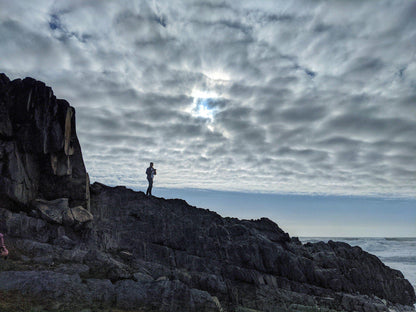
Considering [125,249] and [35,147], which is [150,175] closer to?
[125,249]

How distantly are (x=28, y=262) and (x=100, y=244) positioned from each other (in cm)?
707

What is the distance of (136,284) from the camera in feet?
52.9

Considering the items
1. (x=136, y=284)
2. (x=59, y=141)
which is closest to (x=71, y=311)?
(x=136, y=284)

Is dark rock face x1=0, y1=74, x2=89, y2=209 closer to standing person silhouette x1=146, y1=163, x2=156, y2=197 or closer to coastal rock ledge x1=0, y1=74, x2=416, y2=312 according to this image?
coastal rock ledge x1=0, y1=74, x2=416, y2=312

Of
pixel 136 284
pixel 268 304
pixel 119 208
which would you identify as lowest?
pixel 268 304

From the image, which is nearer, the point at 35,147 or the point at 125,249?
the point at 35,147

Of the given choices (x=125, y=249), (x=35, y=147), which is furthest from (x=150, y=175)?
(x=35, y=147)

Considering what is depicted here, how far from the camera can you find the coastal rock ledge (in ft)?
52.1

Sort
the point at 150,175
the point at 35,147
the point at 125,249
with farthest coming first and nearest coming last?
the point at 150,175
the point at 125,249
the point at 35,147

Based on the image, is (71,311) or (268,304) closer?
(71,311)

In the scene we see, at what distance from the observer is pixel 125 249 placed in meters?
24.1

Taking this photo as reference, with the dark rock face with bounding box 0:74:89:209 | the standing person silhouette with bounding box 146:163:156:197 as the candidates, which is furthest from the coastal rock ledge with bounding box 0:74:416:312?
the standing person silhouette with bounding box 146:163:156:197

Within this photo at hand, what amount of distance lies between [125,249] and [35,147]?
37.6 feet

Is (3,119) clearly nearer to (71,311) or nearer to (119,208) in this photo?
(119,208)
